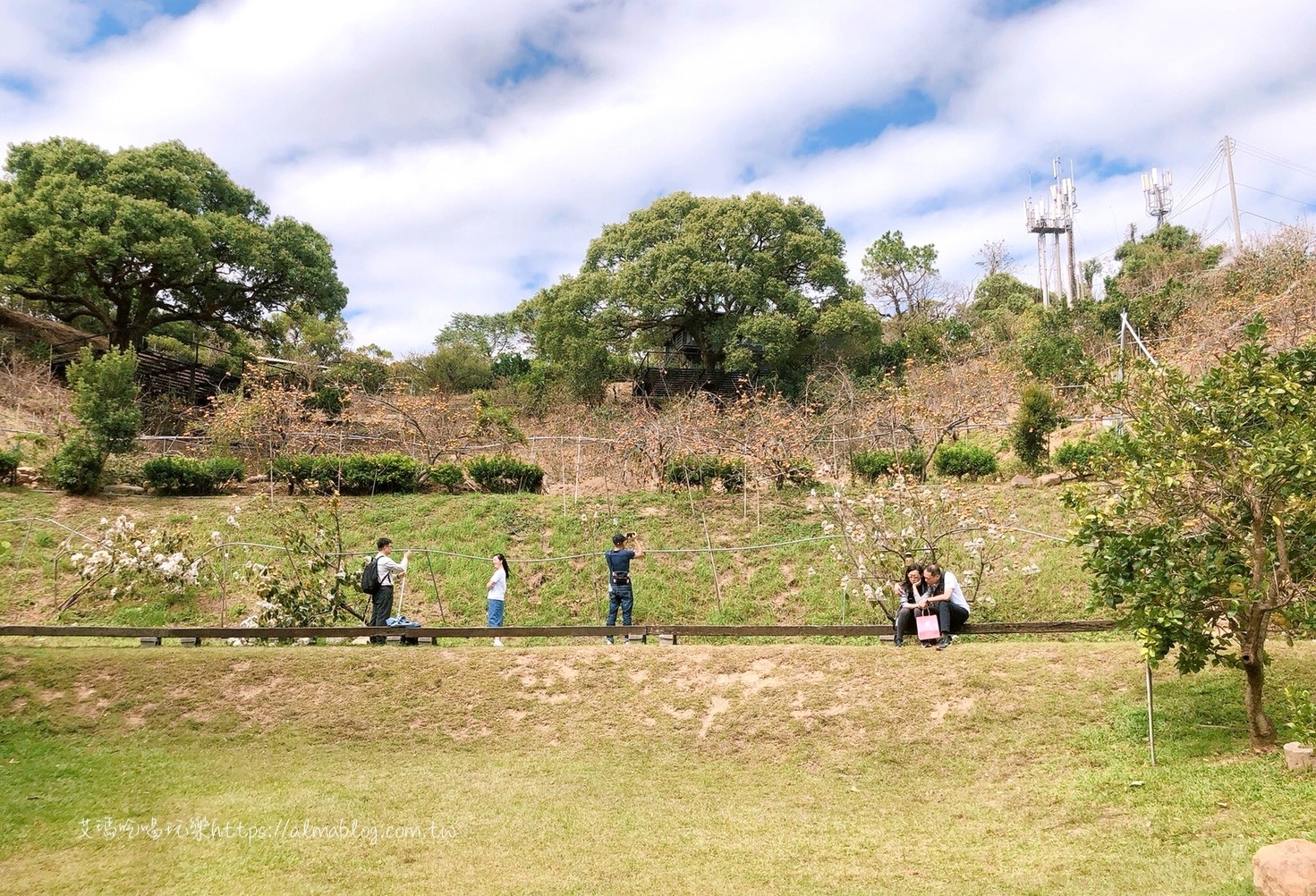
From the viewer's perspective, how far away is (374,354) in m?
25.8

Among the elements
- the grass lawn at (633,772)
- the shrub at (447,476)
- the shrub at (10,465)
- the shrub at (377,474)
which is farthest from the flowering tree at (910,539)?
the shrub at (10,465)

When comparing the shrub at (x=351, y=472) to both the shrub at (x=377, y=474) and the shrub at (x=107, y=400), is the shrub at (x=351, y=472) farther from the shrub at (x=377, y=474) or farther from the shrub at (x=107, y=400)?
the shrub at (x=107, y=400)

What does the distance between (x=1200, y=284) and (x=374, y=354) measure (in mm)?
21737

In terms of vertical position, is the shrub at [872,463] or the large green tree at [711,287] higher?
the large green tree at [711,287]

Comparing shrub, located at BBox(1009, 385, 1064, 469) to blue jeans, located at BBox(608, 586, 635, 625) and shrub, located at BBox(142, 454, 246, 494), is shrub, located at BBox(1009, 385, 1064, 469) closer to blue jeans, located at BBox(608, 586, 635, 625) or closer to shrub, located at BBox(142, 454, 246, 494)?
blue jeans, located at BBox(608, 586, 635, 625)

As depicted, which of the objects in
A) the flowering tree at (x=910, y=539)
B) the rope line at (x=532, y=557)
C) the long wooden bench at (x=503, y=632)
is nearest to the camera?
the long wooden bench at (x=503, y=632)

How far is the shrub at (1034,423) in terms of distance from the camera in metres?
15.1

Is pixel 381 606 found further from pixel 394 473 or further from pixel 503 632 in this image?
pixel 394 473

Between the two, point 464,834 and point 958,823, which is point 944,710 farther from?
point 464,834

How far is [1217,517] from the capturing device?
596 cm

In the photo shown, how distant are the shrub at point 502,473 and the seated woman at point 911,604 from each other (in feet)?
30.0

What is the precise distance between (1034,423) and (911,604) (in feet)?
24.1

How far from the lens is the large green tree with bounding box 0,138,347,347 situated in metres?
21.1

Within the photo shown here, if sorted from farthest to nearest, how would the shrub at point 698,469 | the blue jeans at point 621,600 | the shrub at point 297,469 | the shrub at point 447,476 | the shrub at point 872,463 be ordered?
the shrub at point 447,476, the shrub at point 297,469, the shrub at point 698,469, the shrub at point 872,463, the blue jeans at point 621,600
